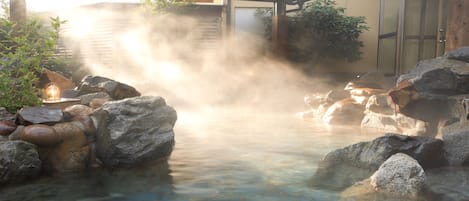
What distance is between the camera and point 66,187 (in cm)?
501

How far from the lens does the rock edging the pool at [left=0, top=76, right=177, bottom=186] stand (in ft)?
17.5

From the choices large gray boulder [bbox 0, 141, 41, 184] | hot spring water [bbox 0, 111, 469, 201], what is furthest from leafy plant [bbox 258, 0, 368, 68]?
large gray boulder [bbox 0, 141, 41, 184]

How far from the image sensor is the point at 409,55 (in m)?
13.0

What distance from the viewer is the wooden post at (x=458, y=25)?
8383 millimetres

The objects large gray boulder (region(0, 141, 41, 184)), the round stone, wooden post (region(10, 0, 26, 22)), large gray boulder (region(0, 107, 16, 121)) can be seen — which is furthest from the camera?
wooden post (region(10, 0, 26, 22))

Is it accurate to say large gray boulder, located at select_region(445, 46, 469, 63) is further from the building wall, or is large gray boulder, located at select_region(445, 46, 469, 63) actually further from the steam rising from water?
the building wall

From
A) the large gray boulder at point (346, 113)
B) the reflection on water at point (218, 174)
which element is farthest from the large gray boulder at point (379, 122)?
the reflection on water at point (218, 174)

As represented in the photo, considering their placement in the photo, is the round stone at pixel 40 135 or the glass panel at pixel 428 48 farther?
the glass panel at pixel 428 48

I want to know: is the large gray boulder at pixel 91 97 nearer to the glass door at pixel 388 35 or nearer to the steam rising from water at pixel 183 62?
the steam rising from water at pixel 183 62

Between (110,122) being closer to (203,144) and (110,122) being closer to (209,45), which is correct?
(203,144)

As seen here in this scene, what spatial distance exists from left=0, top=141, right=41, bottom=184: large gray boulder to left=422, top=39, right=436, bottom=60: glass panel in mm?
10945

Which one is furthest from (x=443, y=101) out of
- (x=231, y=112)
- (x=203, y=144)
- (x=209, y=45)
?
(x=209, y=45)

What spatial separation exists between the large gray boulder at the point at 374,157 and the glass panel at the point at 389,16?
867 centimetres

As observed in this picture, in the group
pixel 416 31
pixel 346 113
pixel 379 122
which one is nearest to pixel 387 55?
pixel 416 31
